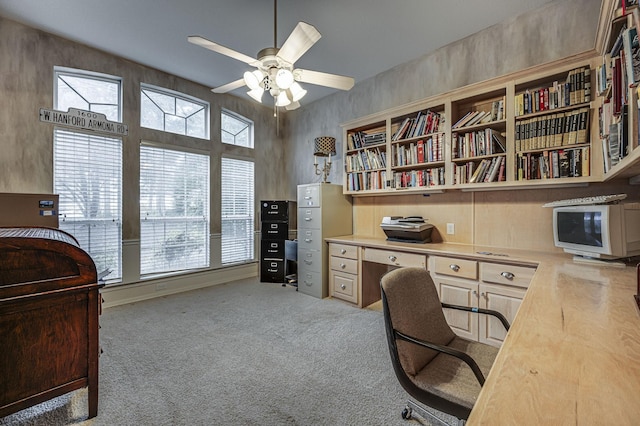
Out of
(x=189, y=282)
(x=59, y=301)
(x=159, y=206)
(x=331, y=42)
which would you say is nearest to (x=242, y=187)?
(x=159, y=206)

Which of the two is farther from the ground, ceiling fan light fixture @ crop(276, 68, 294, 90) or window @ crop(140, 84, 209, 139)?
window @ crop(140, 84, 209, 139)

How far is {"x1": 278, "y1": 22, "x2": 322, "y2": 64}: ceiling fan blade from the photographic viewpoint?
169 centimetres

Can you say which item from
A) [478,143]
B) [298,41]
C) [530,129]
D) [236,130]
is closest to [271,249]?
[236,130]

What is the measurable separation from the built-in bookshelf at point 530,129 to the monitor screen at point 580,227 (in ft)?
0.94

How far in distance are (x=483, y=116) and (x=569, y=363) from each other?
101 inches

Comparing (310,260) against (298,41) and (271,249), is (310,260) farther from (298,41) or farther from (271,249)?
(298,41)

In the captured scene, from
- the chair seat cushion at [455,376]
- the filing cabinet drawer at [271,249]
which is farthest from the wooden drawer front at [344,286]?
the chair seat cushion at [455,376]

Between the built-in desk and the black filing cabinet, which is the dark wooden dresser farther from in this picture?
the black filing cabinet

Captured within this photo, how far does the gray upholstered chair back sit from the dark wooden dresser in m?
1.66

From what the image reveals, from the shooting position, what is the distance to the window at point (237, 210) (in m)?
4.62

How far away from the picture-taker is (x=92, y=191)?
340 cm

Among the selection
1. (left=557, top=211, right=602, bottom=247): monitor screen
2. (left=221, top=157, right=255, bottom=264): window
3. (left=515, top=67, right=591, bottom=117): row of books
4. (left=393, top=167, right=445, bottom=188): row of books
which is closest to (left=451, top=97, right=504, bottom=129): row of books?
(left=515, top=67, right=591, bottom=117): row of books

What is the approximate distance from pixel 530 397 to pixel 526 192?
2.60m

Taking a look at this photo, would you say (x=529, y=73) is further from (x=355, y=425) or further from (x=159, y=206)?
(x=159, y=206)
